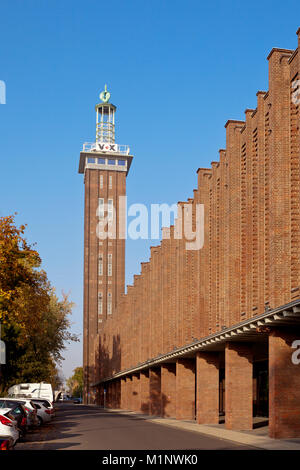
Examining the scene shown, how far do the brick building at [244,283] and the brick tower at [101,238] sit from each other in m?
59.8

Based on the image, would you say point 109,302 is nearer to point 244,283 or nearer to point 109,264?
point 109,264

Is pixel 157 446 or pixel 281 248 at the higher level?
pixel 281 248

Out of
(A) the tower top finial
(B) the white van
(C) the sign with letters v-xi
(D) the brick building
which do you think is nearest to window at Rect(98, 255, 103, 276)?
(C) the sign with letters v-xi

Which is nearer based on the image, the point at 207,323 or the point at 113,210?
the point at 207,323

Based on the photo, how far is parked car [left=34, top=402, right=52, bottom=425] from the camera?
1316 inches

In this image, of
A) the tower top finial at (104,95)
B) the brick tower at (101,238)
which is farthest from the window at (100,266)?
the tower top finial at (104,95)

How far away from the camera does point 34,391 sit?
45.0 meters

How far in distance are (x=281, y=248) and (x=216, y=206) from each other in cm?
1090

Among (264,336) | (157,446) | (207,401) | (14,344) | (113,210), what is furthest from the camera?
(113,210)

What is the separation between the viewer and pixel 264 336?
26.6 m

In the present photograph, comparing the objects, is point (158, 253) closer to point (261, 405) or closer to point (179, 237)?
point (179, 237)

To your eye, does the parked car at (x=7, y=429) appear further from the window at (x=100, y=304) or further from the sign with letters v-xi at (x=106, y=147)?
the sign with letters v-xi at (x=106, y=147)

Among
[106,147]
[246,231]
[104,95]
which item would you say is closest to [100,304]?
[106,147]
